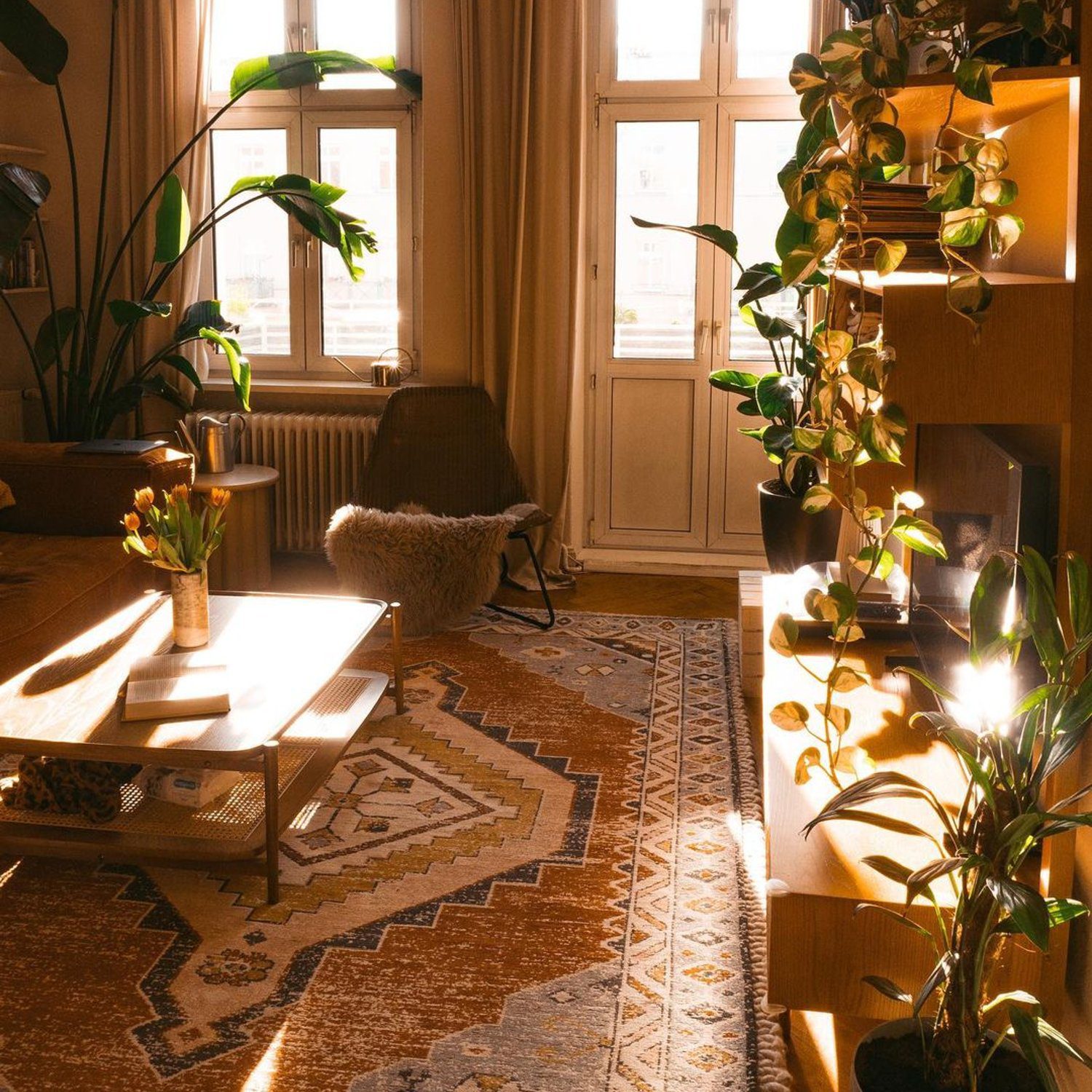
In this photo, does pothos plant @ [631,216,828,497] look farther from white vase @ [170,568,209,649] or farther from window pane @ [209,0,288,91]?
window pane @ [209,0,288,91]

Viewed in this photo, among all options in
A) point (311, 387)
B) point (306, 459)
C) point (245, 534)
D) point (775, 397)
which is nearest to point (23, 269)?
point (311, 387)

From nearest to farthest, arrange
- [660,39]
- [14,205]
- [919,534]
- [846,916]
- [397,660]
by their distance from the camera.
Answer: [919,534] → [846,916] → [397,660] → [14,205] → [660,39]

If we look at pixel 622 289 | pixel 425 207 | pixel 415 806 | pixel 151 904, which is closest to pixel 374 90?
pixel 425 207

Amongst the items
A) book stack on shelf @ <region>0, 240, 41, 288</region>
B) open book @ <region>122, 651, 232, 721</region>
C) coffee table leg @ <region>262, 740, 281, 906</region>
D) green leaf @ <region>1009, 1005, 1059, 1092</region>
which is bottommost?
coffee table leg @ <region>262, 740, 281, 906</region>

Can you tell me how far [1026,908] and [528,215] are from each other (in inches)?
162

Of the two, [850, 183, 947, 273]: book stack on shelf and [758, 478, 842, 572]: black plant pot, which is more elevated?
[850, 183, 947, 273]: book stack on shelf

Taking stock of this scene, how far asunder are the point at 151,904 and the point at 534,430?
9.39ft

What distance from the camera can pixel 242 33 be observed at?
525cm

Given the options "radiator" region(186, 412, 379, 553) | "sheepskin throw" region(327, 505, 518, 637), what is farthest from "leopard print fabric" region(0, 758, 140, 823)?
"radiator" region(186, 412, 379, 553)

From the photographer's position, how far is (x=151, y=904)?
262 centimetres

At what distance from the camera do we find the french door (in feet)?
16.4

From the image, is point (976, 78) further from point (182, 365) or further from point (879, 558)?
point (182, 365)

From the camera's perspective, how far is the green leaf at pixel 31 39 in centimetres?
451

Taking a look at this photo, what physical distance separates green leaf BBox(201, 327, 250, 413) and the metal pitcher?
14cm
